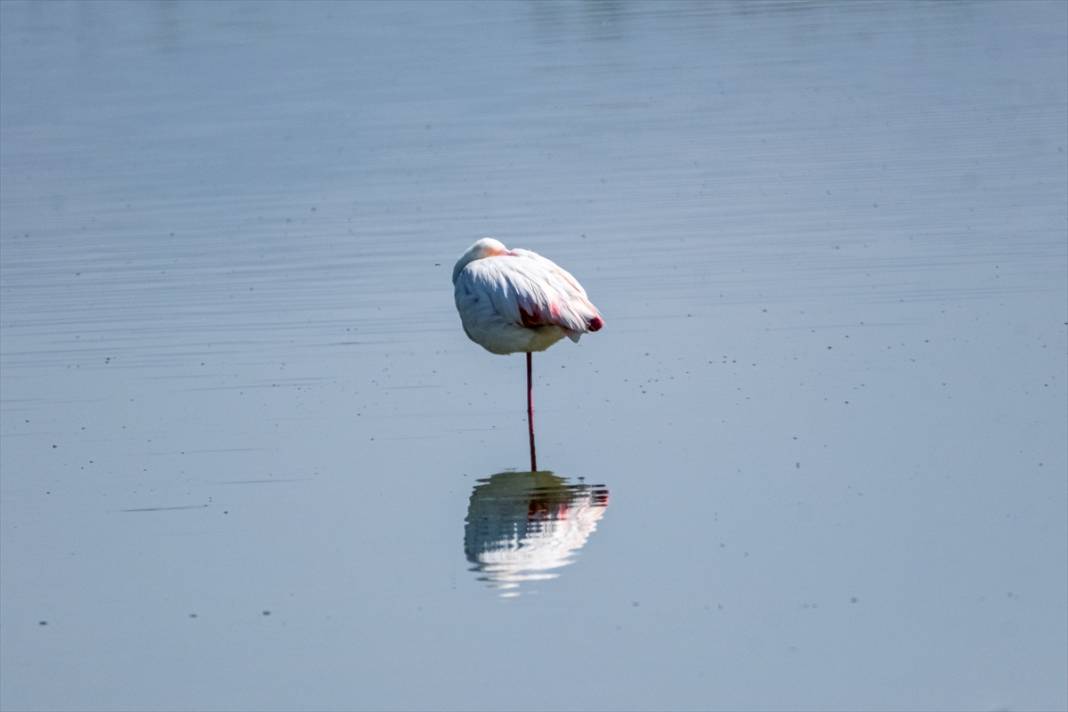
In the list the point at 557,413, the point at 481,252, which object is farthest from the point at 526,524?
the point at 481,252

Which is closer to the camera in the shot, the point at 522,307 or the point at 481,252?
the point at 522,307

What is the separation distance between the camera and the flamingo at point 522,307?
10906 mm

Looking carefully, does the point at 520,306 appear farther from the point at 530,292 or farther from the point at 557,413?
the point at 557,413

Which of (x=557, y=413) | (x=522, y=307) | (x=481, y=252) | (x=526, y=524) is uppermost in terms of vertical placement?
(x=481, y=252)

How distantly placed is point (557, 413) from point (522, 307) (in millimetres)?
585

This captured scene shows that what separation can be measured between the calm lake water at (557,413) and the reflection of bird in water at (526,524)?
0.10 feet

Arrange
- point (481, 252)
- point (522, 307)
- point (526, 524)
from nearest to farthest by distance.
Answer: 1. point (526, 524)
2. point (522, 307)
3. point (481, 252)

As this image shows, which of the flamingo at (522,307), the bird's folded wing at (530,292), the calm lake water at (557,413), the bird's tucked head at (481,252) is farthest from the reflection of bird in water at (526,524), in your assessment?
the bird's tucked head at (481,252)

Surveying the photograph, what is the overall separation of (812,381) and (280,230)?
23.8ft

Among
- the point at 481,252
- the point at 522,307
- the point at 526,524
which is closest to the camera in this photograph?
the point at 526,524

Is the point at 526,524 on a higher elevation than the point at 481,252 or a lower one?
lower

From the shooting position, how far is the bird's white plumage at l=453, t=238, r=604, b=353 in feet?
35.8

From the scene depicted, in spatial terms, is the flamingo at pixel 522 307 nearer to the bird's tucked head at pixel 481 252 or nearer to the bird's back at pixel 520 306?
the bird's back at pixel 520 306

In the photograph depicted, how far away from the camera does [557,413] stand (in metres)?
11.0
